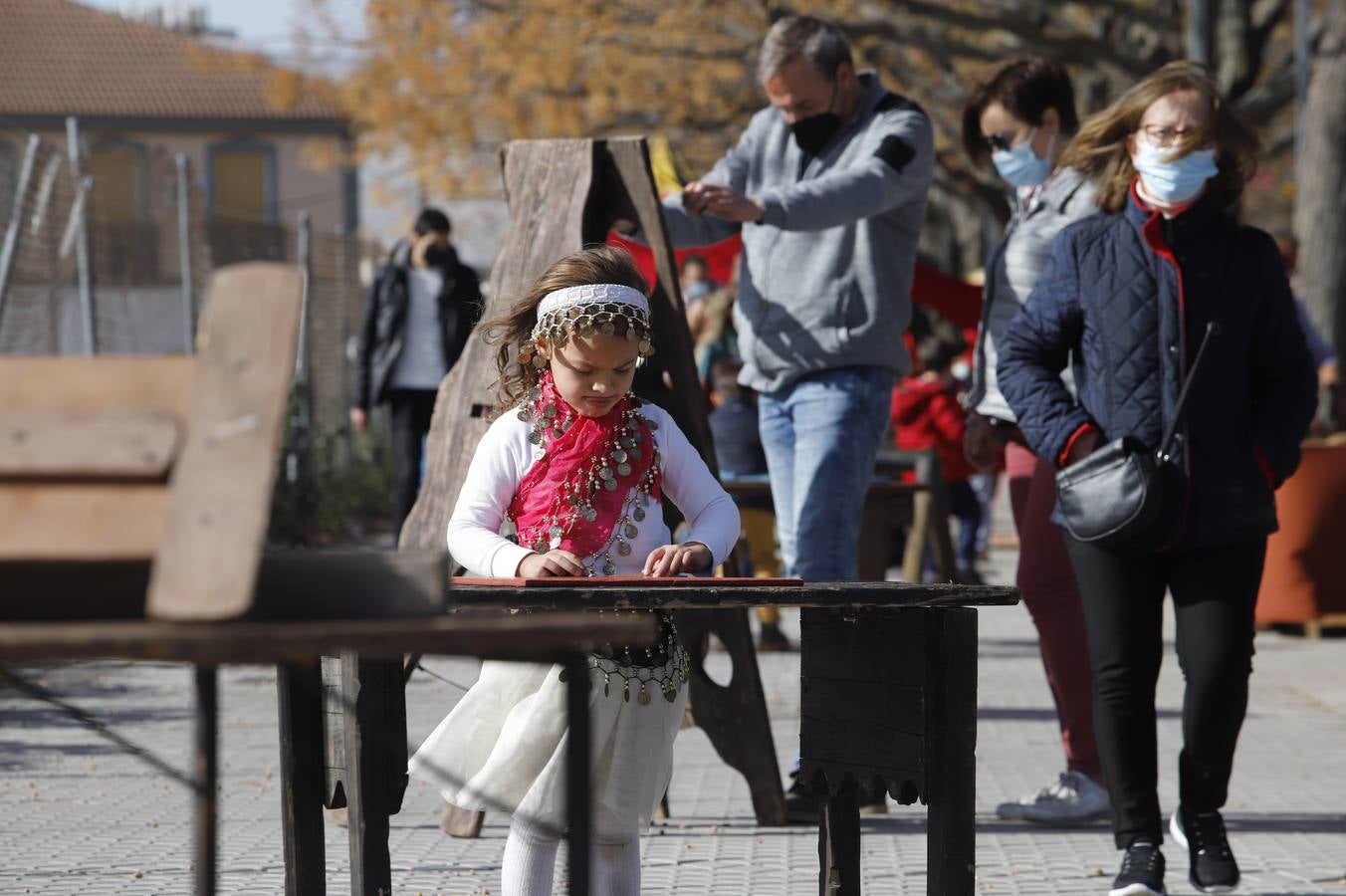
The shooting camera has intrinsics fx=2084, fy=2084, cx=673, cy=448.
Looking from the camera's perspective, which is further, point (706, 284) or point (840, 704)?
point (706, 284)

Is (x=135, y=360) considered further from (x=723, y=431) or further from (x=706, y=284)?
(x=706, y=284)

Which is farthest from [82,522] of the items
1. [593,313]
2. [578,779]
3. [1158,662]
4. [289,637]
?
[1158,662]

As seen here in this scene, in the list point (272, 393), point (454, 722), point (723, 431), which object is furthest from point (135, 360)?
point (723, 431)

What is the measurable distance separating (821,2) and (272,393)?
82.5ft

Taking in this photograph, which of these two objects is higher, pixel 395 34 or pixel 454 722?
pixel 395 34

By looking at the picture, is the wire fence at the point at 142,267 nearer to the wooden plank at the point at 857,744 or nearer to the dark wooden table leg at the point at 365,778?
the dark wooden table leg at the point at 365,778

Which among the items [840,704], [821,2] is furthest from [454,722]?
[821,2]

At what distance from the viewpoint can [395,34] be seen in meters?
32.7

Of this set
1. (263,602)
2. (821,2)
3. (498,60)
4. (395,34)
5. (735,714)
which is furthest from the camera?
(395,34)

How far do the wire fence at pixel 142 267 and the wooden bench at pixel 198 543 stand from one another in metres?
6.26

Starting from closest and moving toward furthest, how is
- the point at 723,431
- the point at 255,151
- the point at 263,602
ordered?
1. the point at 263,602
2. the point at 723,431
3. the point at 255,151

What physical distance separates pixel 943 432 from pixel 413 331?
13.0 feet

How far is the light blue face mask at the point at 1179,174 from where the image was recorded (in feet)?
16.0

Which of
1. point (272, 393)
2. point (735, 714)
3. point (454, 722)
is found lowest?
point (735, 714)
